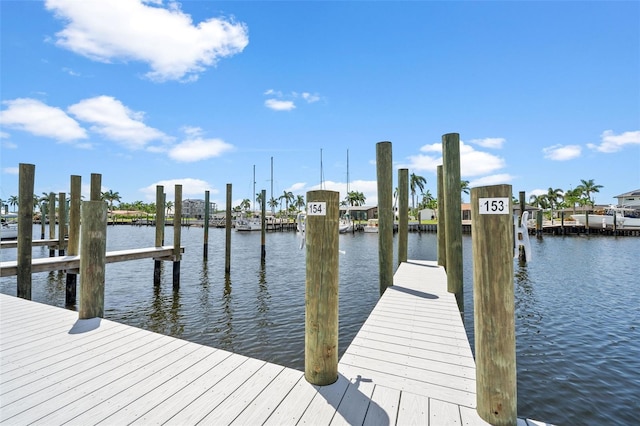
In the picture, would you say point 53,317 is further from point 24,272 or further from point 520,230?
point 520,230

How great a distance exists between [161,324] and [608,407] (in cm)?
982

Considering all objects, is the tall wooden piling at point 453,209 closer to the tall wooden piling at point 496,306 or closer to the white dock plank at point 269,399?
the tall wooden piling at point 496,306

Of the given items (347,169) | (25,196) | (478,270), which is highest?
(347,169)

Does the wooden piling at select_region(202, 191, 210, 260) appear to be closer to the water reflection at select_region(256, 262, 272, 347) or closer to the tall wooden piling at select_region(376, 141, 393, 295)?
the water reflection at select_region(256, 262, 272, 347)

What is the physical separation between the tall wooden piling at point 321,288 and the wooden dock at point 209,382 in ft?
0.80

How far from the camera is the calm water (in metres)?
5.23

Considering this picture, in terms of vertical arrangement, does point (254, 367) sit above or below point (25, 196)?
below

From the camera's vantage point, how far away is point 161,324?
8.67 m

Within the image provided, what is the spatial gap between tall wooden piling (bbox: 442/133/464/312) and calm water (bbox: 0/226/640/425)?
6.59 feet

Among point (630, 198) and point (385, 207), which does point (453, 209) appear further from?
point (630, 198)

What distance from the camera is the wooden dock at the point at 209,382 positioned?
2576mm

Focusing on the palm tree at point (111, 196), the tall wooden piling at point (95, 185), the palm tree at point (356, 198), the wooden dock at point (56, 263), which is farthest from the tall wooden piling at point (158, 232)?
the palm tree at point (111, 196)

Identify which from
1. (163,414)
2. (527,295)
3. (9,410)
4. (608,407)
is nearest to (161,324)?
(9,410)

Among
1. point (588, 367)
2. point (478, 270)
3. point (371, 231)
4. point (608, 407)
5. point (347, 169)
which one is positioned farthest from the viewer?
point (347, 169)
